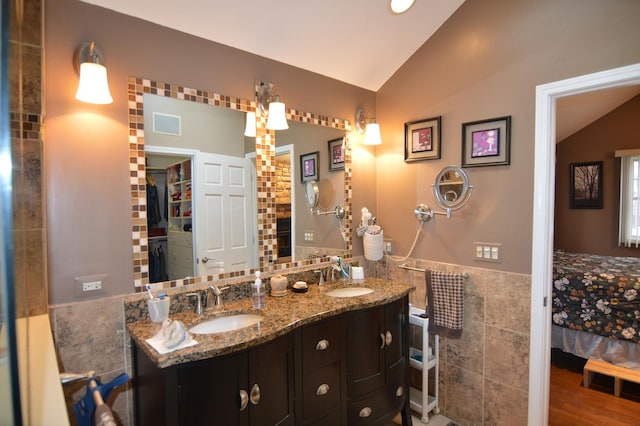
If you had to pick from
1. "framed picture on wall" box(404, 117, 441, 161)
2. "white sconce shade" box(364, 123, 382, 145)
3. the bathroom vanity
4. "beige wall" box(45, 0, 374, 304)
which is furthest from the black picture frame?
"beige wall" box(45, 0, 374, 304)

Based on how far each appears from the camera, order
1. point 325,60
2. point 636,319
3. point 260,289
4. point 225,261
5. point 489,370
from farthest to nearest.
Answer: point 636,319 → point 325,60 → point 489,370 → point 225,261 → point 260,289

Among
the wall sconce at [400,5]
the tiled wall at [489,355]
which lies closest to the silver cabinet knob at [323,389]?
the tiled wall at [489,355]

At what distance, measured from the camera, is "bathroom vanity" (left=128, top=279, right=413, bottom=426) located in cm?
129

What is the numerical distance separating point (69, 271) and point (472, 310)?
91.5 inches

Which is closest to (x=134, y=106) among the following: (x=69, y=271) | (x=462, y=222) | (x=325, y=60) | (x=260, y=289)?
(x=69, y=271)

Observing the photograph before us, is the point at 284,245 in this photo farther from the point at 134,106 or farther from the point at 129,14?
the point at 129,14

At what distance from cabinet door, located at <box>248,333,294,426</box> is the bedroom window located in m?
4.70

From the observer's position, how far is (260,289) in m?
1.84

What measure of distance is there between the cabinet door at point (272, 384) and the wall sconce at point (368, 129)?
1650mm

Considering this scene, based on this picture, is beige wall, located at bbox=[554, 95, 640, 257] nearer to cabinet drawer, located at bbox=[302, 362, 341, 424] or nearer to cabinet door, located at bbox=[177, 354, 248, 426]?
cabinet drawer, located at bbox=[302, 362, 341, 424]

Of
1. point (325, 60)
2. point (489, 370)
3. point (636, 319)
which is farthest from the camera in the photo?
point (636, 319)

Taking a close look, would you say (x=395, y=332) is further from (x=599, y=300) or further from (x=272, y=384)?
(x=599, y=300)

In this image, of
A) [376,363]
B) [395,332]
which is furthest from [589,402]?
[376,363]

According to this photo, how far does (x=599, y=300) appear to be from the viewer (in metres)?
2.94
